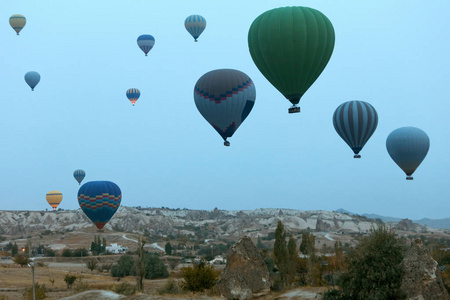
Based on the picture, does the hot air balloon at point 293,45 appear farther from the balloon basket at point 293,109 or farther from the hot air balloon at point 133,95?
the hot air balloon at point 133,95

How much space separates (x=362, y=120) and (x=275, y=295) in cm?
2476

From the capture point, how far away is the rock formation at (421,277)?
27469 mm

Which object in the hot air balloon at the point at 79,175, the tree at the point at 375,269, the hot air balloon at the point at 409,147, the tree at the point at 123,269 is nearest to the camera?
the tree at the point at 375,269

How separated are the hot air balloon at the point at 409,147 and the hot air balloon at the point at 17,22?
66594mm

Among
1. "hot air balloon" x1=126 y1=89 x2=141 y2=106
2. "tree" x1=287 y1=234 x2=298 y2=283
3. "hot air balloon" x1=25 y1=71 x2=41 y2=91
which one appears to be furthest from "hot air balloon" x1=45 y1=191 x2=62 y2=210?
"tree" x1=287 y1=234 x2=298 y2=283

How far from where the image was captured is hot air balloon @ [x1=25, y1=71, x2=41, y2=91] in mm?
105125

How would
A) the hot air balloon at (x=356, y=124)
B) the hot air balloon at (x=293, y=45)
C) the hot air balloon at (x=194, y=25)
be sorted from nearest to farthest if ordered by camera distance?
the hot air balloon at (x=293, y=45) → the hot air balloon at (x=356, y=124) → the hot air balloon at (x=194, y=25)

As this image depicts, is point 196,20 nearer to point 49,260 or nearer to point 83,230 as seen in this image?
point 49,260

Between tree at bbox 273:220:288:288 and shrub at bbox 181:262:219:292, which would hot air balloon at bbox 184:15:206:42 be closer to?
tree at bbox 273:220:288:288

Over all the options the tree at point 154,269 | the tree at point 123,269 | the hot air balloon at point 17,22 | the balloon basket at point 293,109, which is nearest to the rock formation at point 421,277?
the balloon basket at point 293,109

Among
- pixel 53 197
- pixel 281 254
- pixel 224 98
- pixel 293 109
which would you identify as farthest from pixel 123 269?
pixel 53 197

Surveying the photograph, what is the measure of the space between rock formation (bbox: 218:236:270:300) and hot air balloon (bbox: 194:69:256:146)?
14.7m

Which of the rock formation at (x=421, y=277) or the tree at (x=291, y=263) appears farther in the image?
the tree at (x=291, y=263)

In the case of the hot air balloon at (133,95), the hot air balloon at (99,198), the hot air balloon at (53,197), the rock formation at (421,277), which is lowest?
the rock formation at (421,277)
